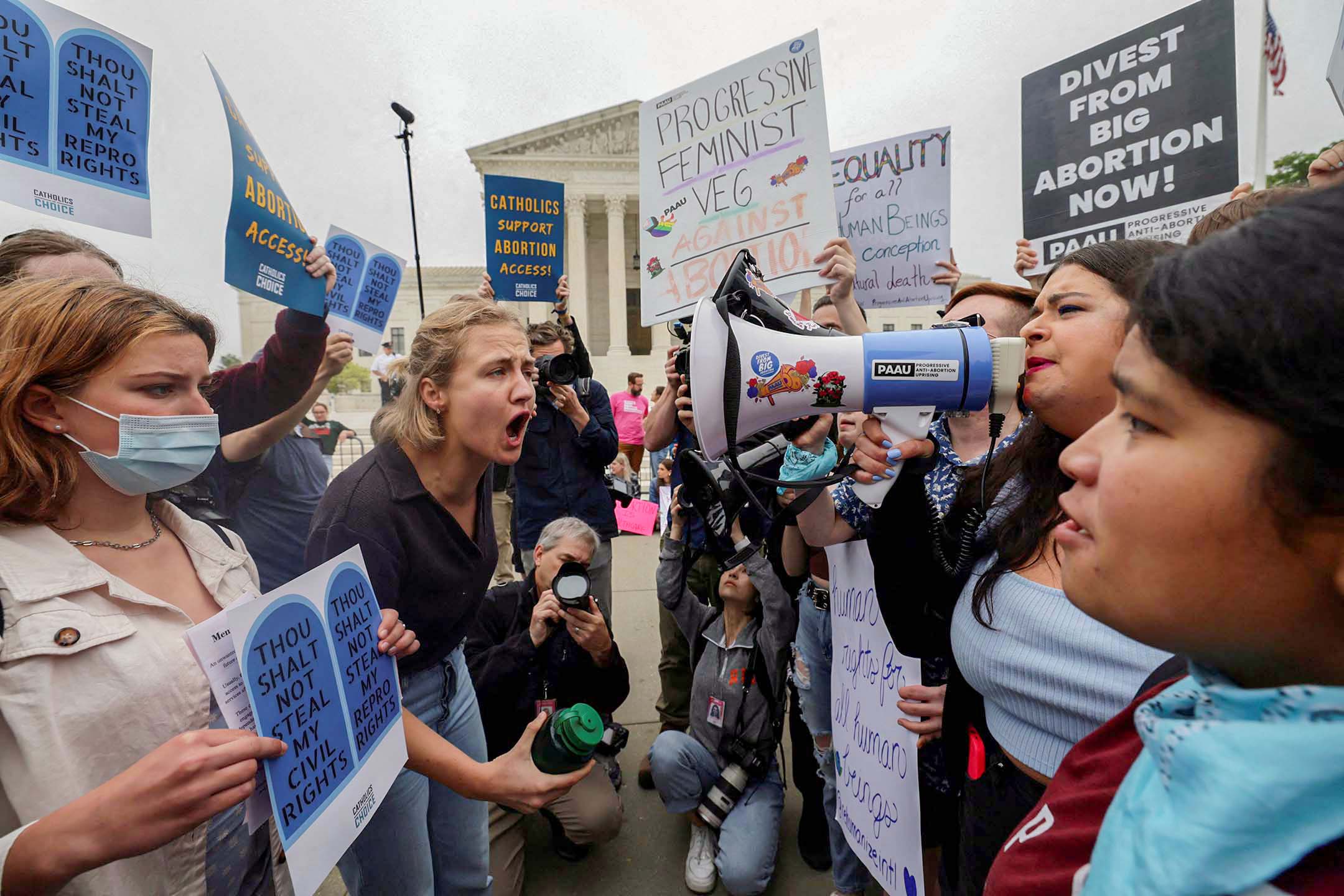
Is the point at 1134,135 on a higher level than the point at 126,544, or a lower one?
higher

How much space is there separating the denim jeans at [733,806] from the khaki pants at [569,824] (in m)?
0.22

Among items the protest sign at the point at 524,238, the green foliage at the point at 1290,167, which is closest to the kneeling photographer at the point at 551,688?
the protest sign at the point at 524,238

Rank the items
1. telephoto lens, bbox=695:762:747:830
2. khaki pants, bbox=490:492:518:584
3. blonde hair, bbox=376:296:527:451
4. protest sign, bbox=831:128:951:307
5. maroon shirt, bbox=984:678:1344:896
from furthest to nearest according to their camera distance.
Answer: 1. khaki pants, bbox=490:492:518:584
2. protest sign, bbox=831:128:951:307
3. telephoto lens, bbox=695:762:747:830
4. blonde hair, bbox=376:296:527:451
5. maroon shirt, bbox=984:678:1344:896

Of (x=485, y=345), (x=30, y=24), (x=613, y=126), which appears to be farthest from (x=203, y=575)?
(x=613, y=126)

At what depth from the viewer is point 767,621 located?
8.43ft

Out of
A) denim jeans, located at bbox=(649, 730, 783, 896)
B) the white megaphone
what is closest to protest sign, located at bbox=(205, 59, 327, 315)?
the white megaphone

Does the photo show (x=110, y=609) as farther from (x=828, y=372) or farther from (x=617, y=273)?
(x=617, y=273)

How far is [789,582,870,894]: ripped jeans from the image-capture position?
236 cm

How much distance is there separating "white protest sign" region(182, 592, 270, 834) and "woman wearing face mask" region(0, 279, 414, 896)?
4 cm

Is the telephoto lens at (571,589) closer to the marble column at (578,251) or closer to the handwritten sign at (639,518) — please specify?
the handwritten sign at (639,518)

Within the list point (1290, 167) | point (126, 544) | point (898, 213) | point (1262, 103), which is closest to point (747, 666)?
point (126, 544)

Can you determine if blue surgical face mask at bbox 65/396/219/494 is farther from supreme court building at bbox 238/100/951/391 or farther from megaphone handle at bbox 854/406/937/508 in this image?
supreme court building at bbox 238/100/951/391

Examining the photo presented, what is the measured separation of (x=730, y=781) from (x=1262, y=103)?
4.76 meters

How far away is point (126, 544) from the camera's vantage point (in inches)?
45.8
